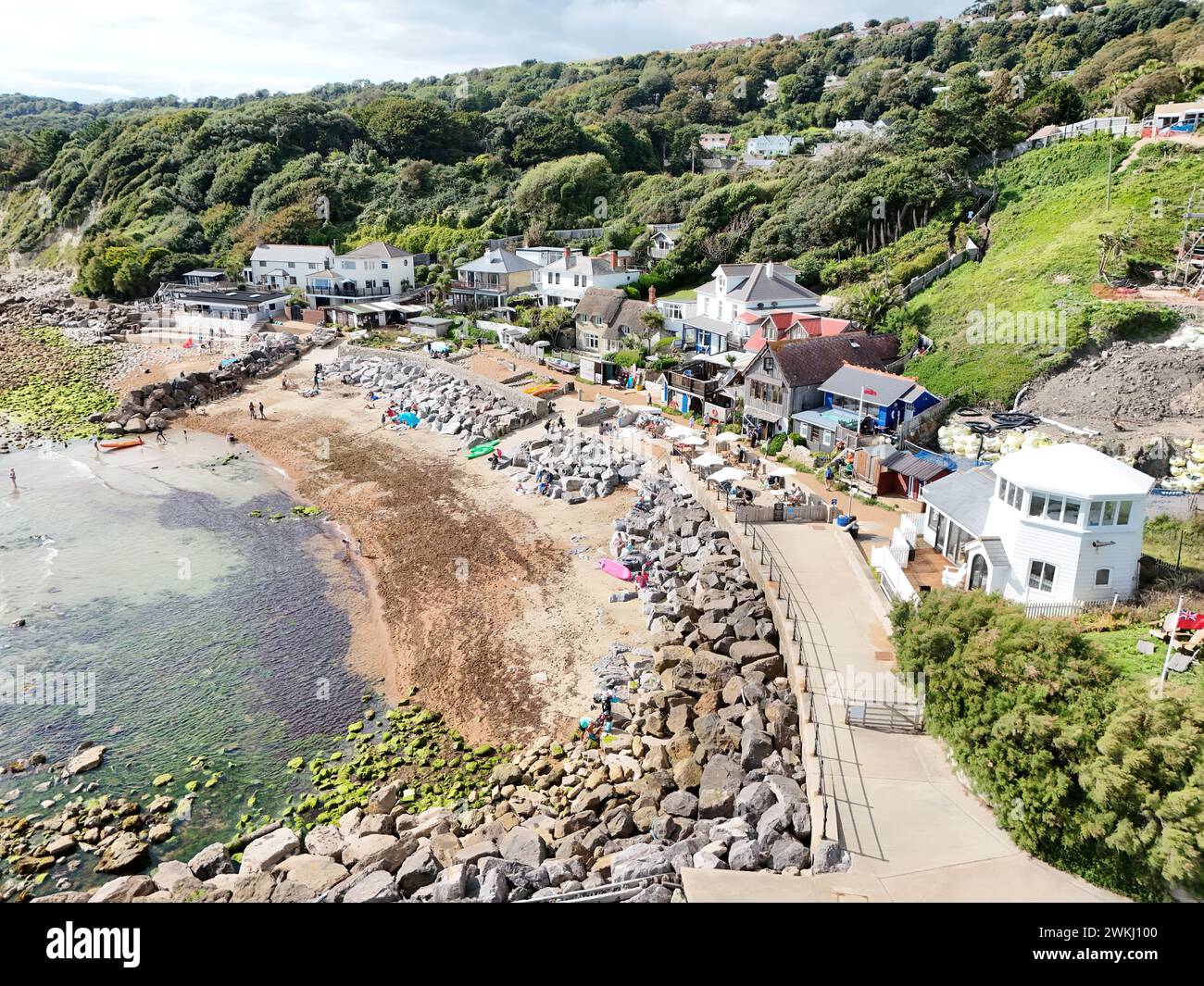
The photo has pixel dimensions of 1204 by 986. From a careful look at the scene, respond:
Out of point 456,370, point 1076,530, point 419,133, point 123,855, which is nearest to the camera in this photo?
point 123,855

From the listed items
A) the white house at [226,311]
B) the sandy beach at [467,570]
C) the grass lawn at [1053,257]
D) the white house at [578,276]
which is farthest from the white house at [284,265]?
the grass lawn at [1053,257]

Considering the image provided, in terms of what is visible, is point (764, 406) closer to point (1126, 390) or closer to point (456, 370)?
point (1126, 390)

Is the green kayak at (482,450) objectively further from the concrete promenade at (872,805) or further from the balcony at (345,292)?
the balcony at (345,292)

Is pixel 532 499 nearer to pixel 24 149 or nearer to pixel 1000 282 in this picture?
pixel 1000 282

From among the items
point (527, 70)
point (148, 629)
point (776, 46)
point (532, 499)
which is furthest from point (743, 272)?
point (527, 70)

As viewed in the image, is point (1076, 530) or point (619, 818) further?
point (1076, 530)

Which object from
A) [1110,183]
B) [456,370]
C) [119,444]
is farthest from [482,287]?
[1110,183]
